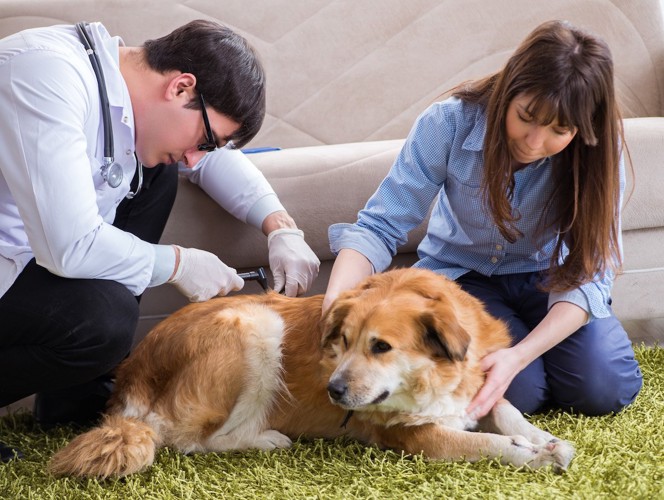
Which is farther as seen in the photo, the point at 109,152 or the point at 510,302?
the point at 510,302

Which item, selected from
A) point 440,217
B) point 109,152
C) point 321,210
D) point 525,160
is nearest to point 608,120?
point 525,160

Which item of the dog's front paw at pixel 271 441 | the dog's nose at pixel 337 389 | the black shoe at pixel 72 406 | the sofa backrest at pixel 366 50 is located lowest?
the black shoe at pixel 72 406

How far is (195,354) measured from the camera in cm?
194

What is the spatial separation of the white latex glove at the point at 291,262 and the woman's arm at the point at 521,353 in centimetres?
61

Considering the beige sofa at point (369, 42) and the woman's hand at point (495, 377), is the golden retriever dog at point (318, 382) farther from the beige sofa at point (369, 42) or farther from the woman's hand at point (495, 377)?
the beige sofa at point (369, 42)

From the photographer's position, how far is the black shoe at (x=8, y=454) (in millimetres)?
1958

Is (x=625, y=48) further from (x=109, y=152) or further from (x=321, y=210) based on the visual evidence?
(x=109, y=152)

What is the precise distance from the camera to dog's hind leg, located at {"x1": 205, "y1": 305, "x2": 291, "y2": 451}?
1.97 m

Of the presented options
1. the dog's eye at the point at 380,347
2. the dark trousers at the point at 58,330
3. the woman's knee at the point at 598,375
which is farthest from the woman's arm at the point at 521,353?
the dark trousers at the point at 58,330

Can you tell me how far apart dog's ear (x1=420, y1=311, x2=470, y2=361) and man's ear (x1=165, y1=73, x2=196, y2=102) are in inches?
28.7

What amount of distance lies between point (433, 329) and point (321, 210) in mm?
903

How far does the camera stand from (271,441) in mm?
1972

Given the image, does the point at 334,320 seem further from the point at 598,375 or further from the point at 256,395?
the point at 598,375

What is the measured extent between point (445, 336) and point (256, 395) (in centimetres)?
55
